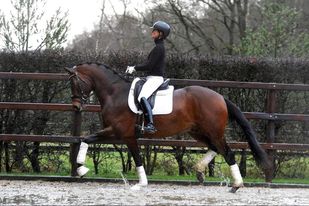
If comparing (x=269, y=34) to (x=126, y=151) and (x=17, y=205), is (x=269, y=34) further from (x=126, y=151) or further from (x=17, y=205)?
(x=17, y=205)

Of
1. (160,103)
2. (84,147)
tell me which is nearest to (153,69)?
(160,103)

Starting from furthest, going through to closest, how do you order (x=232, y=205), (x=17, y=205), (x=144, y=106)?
(x=144, y=106) → (x=232, y=205) → (x=17, y=205)

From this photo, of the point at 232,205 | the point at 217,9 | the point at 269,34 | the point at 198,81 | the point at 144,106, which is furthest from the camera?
the point at 217,9

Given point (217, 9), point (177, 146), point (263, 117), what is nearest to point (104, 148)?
point (177, 146)

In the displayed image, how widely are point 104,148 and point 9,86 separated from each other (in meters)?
2.27

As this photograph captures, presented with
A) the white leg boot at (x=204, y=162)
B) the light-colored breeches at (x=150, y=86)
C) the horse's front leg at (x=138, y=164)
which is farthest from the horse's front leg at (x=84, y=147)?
the white leg boot at (x=204, y=162)

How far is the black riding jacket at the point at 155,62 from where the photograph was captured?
9.23m

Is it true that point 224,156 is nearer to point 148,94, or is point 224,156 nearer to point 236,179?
point 236,179

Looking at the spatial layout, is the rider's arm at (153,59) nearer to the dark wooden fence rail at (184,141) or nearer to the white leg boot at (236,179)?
the dark wooden fence rail at (184,141)

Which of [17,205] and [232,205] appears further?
[232,205]

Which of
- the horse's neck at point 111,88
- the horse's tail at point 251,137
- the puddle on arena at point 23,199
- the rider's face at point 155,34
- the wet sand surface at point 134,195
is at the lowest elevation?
the wet sand surface at point 134,195

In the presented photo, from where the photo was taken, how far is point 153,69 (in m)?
9.30

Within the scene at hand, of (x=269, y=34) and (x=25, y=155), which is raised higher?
(x=269, y=34)

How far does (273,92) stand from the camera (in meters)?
11.0
